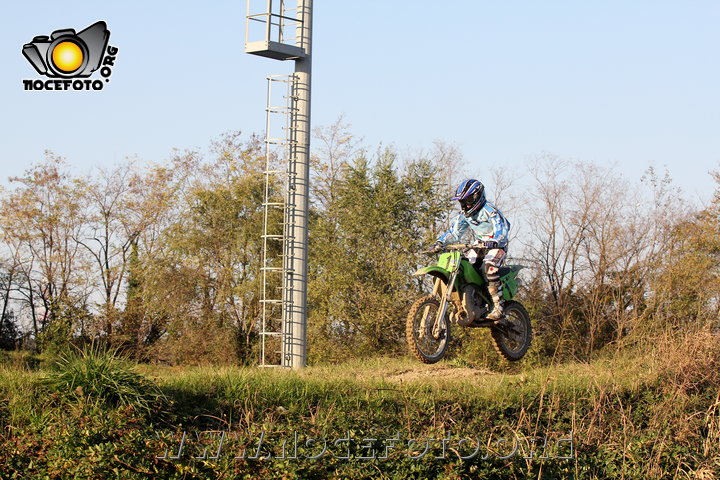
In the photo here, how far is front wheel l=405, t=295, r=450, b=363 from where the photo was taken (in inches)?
482

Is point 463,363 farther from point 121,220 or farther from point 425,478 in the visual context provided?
point 121,220

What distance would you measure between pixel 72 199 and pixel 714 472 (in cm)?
2887

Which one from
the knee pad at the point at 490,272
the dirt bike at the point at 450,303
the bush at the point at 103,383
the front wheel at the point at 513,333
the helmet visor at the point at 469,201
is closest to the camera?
the bush at the point at 103,383

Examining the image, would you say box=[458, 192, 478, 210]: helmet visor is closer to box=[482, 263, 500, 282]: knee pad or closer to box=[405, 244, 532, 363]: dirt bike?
box=[405, 244, 532, 363]: dirt bike

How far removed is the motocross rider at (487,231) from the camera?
42.2ft

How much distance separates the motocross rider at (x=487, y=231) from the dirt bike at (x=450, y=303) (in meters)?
0.12

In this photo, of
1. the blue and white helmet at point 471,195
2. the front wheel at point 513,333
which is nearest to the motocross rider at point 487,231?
the blue and white helmet at point 471,195

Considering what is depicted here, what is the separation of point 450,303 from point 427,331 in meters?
0.57

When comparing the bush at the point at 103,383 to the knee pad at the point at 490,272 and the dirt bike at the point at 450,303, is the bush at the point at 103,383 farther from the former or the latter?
the knee pad at the point at 490,272

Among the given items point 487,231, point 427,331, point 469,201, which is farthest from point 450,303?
point 469,201

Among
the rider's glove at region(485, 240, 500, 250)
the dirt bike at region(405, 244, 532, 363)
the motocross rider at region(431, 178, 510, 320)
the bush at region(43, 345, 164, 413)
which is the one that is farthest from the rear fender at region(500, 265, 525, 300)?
the bush at region(43, 345, 164, 413)

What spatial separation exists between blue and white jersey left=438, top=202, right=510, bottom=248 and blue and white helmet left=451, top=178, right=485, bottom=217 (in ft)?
0.26

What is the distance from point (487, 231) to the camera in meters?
13.0

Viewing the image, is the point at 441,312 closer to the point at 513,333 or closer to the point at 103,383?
the point at 513,333
